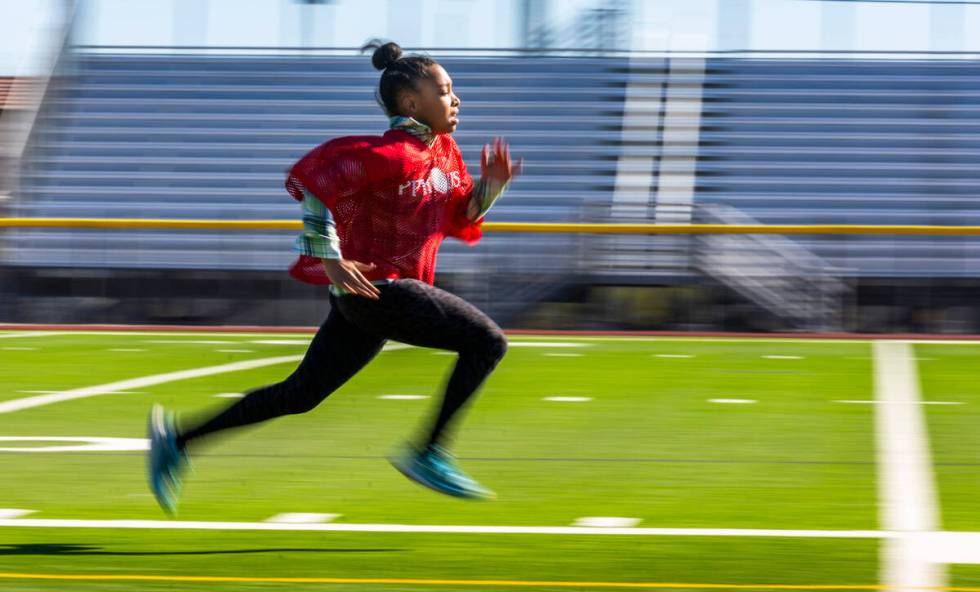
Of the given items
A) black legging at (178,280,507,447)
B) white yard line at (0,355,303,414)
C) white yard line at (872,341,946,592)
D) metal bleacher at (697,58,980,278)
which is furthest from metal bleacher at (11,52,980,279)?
black legging at (178,280,507,447)

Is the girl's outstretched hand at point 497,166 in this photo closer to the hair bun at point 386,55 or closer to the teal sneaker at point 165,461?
the hair bun at point 386,55

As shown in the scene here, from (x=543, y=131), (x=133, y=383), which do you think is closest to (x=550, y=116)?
(x=543, y=131)

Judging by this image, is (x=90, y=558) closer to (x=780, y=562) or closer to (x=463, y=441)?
(x=780, y=562)

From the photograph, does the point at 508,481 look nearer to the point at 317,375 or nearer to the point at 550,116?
the point at 317,375

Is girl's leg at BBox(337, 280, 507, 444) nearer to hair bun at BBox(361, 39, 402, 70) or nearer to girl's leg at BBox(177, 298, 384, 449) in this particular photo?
girl's leg at BBox(177, 298, 384, 449)

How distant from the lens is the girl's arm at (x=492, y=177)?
5.51 meters

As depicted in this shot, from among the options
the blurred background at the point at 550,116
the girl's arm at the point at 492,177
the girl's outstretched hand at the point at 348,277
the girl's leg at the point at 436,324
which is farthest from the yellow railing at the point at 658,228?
the girl's outstretched hand at the point at 348,277

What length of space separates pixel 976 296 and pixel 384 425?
32.2ft

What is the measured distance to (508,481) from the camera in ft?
22.1

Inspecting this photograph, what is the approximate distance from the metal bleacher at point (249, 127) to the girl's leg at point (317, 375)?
16.7 meters

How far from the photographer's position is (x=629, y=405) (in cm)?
972

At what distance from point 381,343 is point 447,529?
636 mm

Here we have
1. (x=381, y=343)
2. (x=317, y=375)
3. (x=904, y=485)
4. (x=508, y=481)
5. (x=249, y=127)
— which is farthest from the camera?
(x=249, y=127)

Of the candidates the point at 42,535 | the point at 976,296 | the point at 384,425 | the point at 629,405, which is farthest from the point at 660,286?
the point at 42,535
